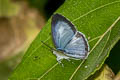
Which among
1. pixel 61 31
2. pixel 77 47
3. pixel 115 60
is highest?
pixel 61 31

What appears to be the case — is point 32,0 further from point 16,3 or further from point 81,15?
point 81,15

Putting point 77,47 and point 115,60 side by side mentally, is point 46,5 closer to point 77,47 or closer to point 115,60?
point 115,60

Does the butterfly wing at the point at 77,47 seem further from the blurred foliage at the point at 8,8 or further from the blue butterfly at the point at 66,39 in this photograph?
the blurred foliage at the point at 8,8

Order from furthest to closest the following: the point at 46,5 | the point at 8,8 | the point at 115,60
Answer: the point at 8,8
the point at 46,5
the point at 115,60

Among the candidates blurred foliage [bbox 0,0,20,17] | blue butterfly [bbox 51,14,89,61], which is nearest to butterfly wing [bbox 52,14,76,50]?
blue butterfly [bbox 51,14,89,61]

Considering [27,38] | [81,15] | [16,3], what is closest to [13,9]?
[16,3]

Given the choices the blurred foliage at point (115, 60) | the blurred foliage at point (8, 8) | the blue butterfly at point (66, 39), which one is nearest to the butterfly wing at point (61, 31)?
the blue butterfly at point (66, 39)

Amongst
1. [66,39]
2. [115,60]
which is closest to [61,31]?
[66,39]

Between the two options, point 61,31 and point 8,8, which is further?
point 8,8
